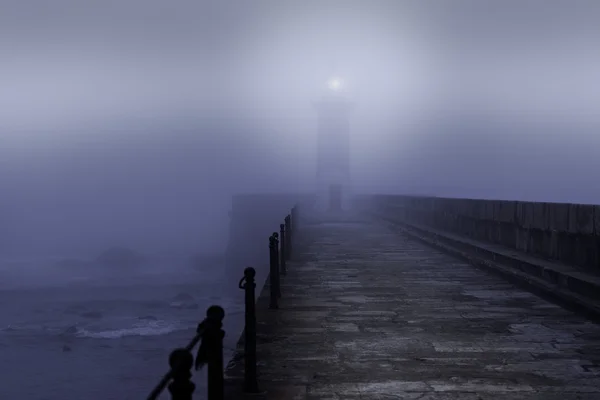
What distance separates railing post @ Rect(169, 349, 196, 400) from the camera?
2629mm

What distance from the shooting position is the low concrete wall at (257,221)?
5306cm

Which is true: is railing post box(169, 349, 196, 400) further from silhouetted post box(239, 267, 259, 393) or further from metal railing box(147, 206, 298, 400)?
silhouetted post box(239, 267, 259, 393)

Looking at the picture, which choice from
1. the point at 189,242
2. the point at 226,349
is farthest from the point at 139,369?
the point at 189,242

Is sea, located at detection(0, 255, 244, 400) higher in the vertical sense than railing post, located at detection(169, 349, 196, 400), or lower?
lower

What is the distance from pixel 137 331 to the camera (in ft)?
138

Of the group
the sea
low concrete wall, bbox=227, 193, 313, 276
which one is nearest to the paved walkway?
the sea

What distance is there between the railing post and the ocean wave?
1534 inches

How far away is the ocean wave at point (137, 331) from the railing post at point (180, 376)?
3897cm

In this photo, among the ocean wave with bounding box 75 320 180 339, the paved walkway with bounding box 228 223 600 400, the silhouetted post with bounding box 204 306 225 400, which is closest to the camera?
the silhouetted post with bounding box 204 306 225 400

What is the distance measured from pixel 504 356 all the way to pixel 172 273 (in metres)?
86.5

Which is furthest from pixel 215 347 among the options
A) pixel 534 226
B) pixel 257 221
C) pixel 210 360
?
pixel 257 221

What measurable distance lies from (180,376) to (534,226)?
10337 millimetres

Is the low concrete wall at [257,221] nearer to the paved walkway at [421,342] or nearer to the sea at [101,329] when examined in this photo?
the sea at [101,329]

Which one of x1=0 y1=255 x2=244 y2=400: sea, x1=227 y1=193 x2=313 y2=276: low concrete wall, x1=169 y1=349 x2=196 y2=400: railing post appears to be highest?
x1=169 y1=349 x2=196 y2=400: railing post
